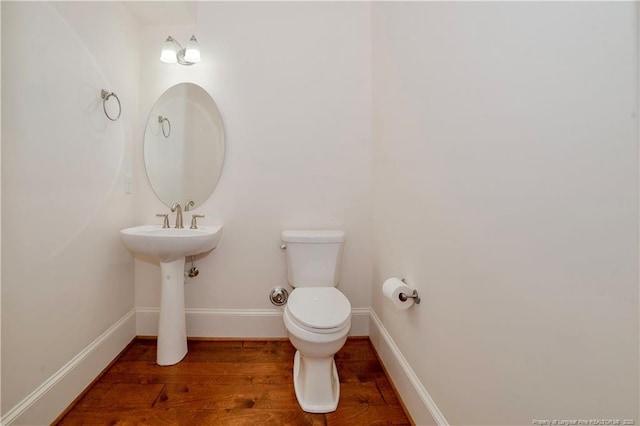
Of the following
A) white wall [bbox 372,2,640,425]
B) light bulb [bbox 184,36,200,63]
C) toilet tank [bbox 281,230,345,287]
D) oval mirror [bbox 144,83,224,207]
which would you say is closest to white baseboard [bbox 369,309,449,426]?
white wall [bbox 372,2,640,425]

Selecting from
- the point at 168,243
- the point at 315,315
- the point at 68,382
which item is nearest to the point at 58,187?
the point at 168,243

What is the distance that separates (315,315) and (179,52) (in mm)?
1793

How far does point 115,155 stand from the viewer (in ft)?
5.03

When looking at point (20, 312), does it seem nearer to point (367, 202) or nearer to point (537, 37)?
point (367, 202)

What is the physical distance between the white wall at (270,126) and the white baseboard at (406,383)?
0.72 metres

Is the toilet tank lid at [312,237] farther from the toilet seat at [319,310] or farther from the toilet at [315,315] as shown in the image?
the toilet seat at [319,310]

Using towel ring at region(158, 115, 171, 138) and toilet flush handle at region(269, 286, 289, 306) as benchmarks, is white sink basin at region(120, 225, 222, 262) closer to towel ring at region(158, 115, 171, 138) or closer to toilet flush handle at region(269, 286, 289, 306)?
toilet flush handle at region(269, 286, 289, 306)

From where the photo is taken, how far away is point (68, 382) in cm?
119

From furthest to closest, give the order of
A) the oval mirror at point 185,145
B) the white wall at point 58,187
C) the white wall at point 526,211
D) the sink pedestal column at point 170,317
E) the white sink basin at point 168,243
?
the oval mirror at point 185,145 → the sink pedestal column at point 170,317 → the white sink basin at point 168,243 → the white wall at point 58,187 → the white wall at point 526,211

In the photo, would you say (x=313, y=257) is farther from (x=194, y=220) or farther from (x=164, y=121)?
(x=164, y=121)

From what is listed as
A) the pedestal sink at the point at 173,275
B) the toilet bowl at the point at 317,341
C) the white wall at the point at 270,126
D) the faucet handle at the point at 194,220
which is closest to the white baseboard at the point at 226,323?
the white wall at the point at 270,126

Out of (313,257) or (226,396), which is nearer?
(226,396)

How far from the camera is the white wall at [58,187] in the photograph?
37.7 inches

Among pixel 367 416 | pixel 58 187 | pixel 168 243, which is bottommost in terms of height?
pixel 367 416
